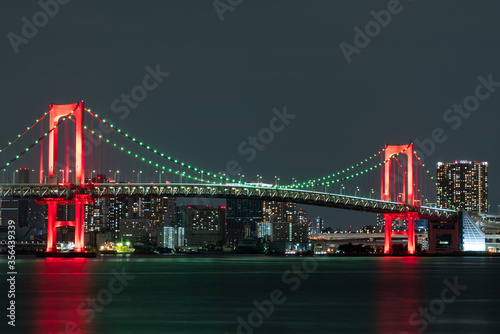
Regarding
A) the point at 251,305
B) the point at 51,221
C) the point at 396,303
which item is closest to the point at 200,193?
the point at 51,221

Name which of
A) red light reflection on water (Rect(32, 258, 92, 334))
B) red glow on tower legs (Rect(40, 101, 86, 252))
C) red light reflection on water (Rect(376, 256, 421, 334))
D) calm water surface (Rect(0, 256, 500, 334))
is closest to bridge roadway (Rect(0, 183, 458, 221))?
red glow on tower legs (Rect(40, 101, 86, 252))

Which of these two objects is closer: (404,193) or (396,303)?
(396,303)

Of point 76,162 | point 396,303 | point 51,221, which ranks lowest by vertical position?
point 396,303

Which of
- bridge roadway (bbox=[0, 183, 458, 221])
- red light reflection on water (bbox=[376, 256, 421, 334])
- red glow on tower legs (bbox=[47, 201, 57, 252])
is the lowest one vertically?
red light reflection on water (bbox=[376, 256, 421, 334])

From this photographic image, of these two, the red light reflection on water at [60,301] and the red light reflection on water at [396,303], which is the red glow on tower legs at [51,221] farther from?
the red light reflection on water at [396,303]

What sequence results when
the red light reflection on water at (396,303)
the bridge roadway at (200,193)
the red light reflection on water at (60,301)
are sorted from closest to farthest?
the red light reflection on water at (60,301) → the red light reflection on water at (396,303) → the bridge roadway at (200,193)

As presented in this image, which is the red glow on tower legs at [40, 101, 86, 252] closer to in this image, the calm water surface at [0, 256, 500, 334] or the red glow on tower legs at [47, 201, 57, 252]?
the red glow on tower legs at [47, 201, 57, 252]

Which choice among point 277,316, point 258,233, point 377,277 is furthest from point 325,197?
point 258,233

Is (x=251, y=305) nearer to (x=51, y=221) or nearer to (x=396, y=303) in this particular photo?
(x=396, y=303)

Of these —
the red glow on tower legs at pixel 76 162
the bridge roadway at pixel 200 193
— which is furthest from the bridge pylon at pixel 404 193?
the red glow on tower legs at pixel 76 162
